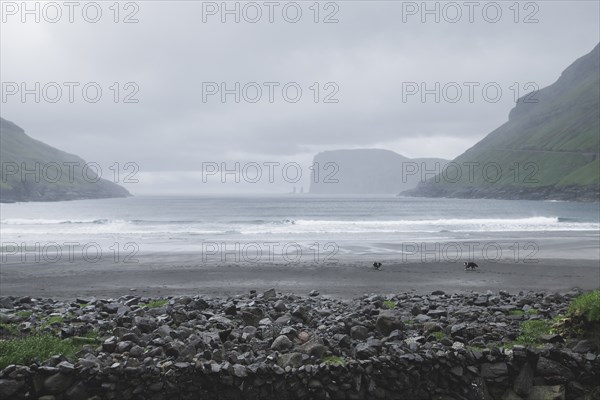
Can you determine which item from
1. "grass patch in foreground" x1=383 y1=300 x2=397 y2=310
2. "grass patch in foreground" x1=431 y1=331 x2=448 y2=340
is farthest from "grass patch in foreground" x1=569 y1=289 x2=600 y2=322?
"grass patch in foreground" x1=383 y1=300 x2=397 y2=310

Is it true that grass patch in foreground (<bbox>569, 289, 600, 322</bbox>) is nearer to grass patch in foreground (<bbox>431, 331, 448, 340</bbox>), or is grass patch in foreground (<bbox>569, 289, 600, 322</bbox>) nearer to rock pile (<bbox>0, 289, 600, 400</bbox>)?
rock pile (<bbox>0, 289, 600, 400</bbox>)

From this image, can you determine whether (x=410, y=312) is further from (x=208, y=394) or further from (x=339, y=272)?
(x=339, y=272)

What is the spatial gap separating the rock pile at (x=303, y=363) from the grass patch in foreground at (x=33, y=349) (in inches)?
14.1

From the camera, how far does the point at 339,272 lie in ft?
87.0

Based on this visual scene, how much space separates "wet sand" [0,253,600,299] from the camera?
2153cm

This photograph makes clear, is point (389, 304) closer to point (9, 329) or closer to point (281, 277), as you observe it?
point (281, 277)

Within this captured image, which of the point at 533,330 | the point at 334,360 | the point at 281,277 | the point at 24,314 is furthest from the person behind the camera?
the point at 281,277

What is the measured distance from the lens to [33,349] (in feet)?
32.0

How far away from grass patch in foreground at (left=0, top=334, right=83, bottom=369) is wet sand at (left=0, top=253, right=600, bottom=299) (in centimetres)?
1022

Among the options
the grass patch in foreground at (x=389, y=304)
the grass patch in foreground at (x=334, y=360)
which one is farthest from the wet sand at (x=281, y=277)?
the grass patch in foreground at (x=334, y=360)

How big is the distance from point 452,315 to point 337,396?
6365mm

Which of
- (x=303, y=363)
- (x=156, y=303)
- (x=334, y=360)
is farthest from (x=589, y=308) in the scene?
(x=156, y=303)

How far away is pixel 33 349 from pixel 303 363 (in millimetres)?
6053

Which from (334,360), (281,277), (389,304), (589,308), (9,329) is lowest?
(281,277)
